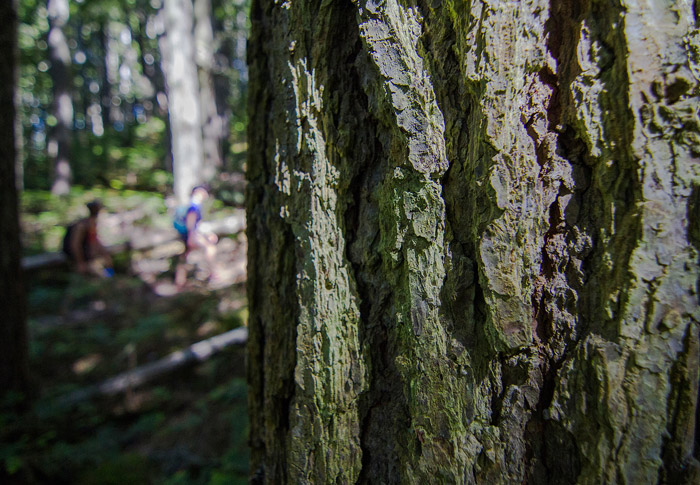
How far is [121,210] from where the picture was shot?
1222cm

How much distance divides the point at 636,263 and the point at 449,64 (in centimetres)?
46

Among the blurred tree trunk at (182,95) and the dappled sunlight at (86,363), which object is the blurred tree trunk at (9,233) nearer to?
the dappled sunlight at (86,363)

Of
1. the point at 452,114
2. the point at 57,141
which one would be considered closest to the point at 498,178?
the point at 452,114

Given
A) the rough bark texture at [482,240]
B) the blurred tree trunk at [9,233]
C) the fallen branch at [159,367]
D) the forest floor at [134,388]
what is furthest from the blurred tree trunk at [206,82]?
the rough bark texture at [482,240]

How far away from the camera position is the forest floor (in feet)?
11.5

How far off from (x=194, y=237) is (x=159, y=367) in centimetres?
323

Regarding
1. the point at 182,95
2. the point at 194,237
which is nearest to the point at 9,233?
the point at 194,237

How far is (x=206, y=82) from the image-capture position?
47.4 ft

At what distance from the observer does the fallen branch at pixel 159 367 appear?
4719mm

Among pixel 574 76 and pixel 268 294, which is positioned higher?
pixel 574 76

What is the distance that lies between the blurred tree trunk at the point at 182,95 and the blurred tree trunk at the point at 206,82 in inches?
53.6

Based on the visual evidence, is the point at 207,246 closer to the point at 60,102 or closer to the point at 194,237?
the point at 194,237

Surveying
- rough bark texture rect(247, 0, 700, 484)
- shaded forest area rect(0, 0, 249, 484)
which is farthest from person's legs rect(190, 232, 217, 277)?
rough bark texture rect(247, 0, 700, 484)

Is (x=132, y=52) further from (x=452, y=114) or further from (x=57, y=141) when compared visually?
Answer: (x=452, y=114)
